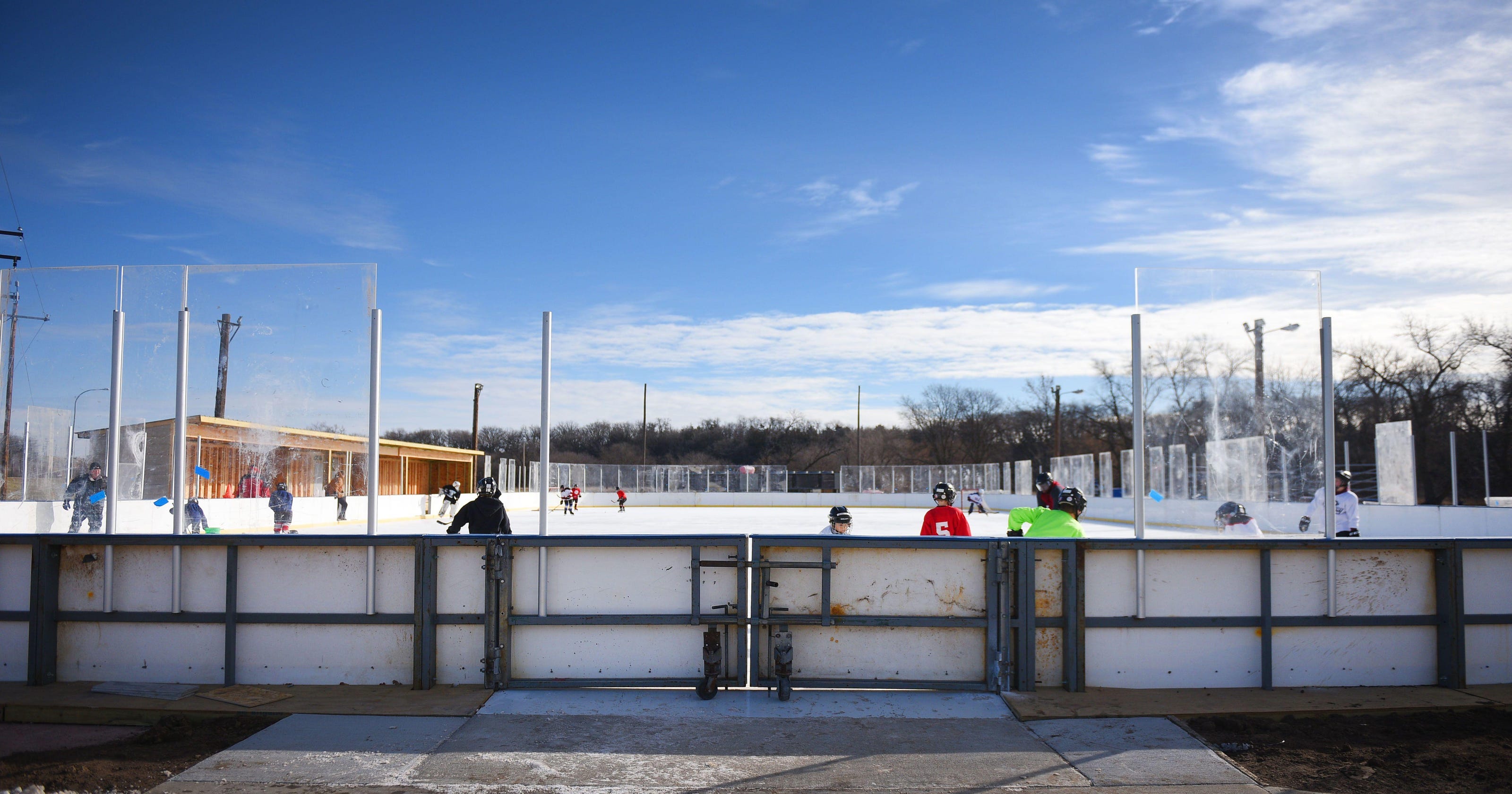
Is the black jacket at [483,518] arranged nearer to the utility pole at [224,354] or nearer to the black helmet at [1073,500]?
the utility pole at [224,354]

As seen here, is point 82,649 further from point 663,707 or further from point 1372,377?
point 1372,377

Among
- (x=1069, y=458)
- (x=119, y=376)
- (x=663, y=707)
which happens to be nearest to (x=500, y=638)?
(x=663, y=707)

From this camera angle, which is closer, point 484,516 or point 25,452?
point 484,516

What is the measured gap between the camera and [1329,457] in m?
6.98

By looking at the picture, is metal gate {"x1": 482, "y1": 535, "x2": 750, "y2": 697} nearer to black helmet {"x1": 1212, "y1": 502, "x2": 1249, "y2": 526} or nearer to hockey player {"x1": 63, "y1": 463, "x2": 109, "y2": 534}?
black helmet {"x1": 1212, "y1": 502, "x2": 1249, "y2": 526}


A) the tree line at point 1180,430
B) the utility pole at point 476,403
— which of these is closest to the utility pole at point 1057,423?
the tree line at point 1180,430

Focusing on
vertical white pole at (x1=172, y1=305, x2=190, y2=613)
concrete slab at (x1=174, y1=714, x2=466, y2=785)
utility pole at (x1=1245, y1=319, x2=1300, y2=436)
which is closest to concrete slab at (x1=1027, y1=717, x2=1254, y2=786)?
concrete slab at (x1=174, y1=714, x2=466, y2=785)

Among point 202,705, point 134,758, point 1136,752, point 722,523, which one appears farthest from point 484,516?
point 722,523

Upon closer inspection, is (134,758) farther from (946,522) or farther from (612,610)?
(946,522)

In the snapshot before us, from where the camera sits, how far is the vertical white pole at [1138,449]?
21.1 ft

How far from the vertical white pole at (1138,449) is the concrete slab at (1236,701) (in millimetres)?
623

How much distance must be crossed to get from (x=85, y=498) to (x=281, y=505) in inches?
93.6

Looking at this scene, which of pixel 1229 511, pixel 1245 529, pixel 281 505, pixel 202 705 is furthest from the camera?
pixel 281 505

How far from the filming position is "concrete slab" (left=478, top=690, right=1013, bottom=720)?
5.79 meters
